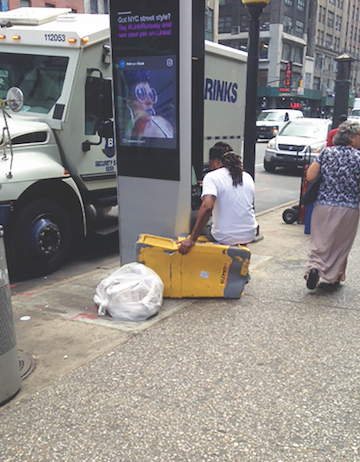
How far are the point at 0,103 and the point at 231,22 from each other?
221 feet

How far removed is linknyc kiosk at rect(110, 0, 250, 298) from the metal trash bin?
1.84 m

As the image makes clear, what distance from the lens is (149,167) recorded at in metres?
5.16

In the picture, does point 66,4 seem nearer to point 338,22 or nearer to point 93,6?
point 93,6

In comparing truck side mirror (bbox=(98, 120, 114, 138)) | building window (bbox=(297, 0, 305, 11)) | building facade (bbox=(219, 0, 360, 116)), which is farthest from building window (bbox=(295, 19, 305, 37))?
truck side mirror (bbox=(98, 120, 114, 138))

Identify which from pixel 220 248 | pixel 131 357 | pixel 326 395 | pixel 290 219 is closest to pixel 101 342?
pixel 131 357

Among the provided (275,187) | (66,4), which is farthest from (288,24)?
(275,187)

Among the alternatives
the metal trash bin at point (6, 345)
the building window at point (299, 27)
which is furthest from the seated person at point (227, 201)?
the building window at point (299, 27)

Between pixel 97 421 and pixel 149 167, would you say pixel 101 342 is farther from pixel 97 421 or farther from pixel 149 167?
pixel 149 167

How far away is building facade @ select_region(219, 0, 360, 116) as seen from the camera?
6262 cm

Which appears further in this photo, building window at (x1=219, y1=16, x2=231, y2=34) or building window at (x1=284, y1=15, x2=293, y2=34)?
building window at (x1=219, y1=16, x2=231, y2=34)

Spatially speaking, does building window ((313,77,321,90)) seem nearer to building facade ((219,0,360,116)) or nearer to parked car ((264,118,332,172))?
building facade ((219,0,360,116))

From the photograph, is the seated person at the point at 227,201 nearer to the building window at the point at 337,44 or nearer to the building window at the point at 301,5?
the building window at the point at 301,5

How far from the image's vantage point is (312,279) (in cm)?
503

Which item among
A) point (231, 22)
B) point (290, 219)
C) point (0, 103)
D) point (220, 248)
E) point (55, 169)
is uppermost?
point (231, 22)
